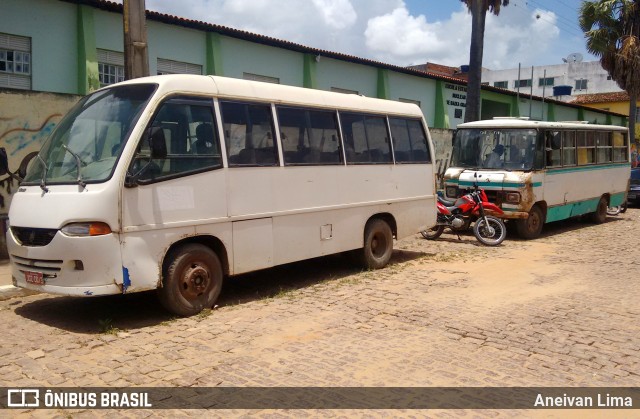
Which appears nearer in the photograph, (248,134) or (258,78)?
(248,134)

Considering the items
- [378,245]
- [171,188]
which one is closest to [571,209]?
[378,245]

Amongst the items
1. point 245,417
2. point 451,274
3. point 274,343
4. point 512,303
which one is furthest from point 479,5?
point 245,417

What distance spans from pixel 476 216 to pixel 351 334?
7.25m

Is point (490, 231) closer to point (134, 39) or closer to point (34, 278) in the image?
point (134, 39)

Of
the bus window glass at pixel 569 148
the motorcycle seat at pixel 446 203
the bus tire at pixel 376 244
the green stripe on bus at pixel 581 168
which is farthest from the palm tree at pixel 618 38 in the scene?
the bus tire at pixel 376 244

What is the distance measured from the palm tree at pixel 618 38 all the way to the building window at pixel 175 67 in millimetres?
21438

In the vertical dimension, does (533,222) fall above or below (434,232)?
above

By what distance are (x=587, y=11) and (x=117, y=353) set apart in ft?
101

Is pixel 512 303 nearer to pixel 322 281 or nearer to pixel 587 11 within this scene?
pixel 322 281

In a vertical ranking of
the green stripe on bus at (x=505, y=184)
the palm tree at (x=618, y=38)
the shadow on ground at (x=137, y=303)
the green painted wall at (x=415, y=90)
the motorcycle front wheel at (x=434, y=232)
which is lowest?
the shadow on ground at (x=137, y=303)

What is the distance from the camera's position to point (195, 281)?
658 centimetres

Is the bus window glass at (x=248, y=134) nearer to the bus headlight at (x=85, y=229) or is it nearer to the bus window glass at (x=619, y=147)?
the bus headlight at (x=85, y=229)

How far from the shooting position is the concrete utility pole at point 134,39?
28.7ft

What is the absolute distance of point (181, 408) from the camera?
13.8 ft
